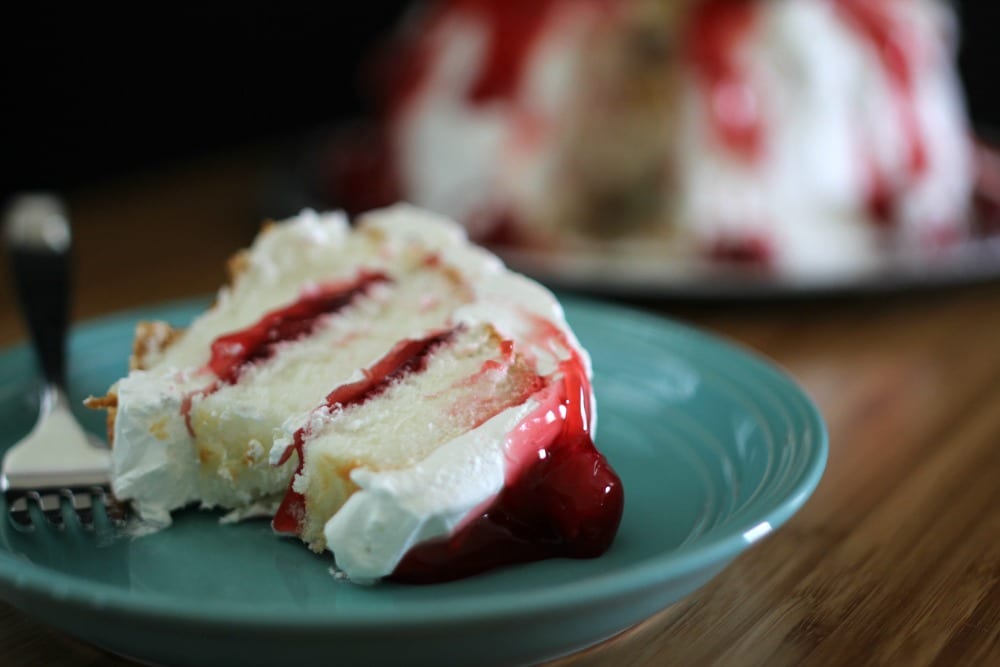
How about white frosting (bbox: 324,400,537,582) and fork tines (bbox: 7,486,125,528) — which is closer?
white frosting (bbox: 324,400,537,582)

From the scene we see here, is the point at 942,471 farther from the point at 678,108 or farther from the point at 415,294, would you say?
the point at 678,108

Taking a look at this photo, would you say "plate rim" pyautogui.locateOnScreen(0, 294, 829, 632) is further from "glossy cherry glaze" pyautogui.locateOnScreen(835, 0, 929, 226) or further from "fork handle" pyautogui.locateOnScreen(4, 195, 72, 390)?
"glossy cherry glaze" pyautogui.locateOnScreen(835, 0, 929, 226)

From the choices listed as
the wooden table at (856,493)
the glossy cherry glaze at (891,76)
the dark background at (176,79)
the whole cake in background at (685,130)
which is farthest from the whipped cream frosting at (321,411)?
the dark background at (176,79)

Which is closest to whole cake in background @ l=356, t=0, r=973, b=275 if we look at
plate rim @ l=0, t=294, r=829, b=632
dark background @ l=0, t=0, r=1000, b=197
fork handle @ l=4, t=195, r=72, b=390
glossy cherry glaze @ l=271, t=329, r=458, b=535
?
fork handle @ l=4, t=195, r=72, b=390

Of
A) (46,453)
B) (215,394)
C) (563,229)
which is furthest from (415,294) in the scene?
(563,229)

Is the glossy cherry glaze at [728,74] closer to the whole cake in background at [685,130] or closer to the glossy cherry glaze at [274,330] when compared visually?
the whole cake in background at [685,130]
